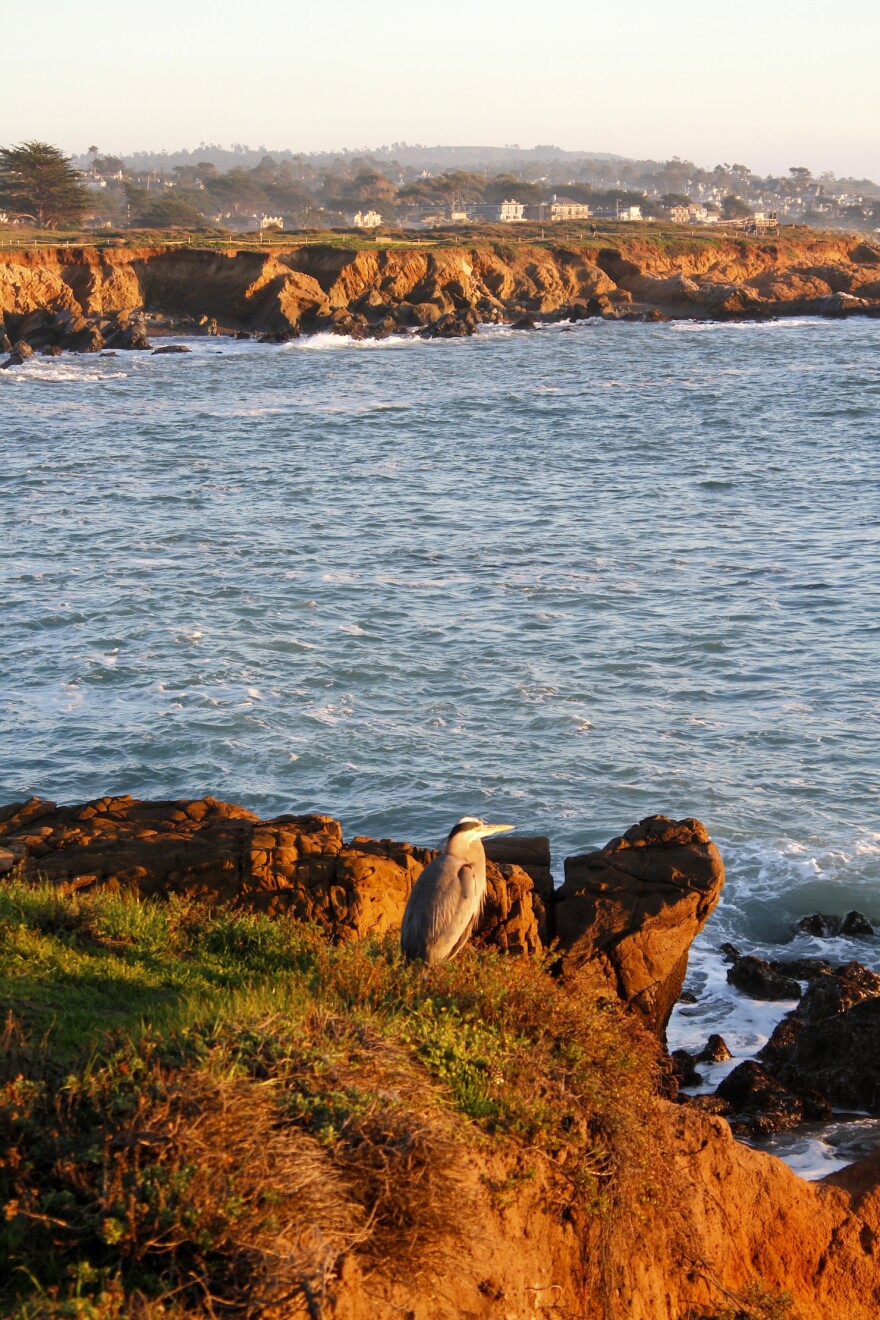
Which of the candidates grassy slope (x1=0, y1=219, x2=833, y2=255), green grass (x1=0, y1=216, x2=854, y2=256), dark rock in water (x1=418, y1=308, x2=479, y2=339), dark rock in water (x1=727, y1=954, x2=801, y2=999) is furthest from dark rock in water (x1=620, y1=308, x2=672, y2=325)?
dark rock in water (x1=727, y1=954, x2=801, y2=999)

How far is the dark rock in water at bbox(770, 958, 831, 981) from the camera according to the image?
463 inches

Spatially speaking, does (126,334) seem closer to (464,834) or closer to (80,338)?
(80,338)

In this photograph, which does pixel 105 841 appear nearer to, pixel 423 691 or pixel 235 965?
pixel 235 965

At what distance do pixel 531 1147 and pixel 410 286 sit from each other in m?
68.2

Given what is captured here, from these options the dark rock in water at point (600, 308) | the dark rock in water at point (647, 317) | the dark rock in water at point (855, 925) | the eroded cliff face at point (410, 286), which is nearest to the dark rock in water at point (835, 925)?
the dark rock in water at point (855, 925)

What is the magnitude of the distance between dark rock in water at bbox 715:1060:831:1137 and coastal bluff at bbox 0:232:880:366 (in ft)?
175

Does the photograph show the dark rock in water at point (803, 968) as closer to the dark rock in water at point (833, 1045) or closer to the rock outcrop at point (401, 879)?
the dark rock in water at point (833, 1045)

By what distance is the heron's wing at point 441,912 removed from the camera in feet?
23.7

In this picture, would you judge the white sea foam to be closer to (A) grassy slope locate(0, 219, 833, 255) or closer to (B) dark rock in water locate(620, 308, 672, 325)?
(A) grassy slope locate(0, 219, 833, 255)

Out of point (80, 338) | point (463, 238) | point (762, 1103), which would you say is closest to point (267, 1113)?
point (762, 1103)

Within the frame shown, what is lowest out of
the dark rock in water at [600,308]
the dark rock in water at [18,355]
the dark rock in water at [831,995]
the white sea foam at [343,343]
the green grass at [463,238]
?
the dark rock in water at [831,995]

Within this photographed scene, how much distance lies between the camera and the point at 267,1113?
489cm

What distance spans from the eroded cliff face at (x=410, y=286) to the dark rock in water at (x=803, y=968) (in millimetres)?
54592

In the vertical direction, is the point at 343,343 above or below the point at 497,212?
below
